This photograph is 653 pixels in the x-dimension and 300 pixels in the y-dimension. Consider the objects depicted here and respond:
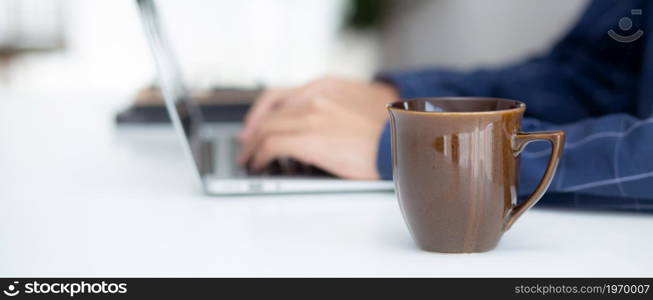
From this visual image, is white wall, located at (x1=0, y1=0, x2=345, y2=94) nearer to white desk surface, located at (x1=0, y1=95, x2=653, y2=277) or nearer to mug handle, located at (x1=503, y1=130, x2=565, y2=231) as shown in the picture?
white desk surface, located at (x1=0, y1=95, x2=653, y2=277)

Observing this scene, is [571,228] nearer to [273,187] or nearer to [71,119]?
[273,187]

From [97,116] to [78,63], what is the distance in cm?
393

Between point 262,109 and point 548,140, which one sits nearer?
point 548,140

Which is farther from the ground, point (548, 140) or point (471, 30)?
point (548, 140)

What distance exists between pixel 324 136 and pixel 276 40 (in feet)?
11.7

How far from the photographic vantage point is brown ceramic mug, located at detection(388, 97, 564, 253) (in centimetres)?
46

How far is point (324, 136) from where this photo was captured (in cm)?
73

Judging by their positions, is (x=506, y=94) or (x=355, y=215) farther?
(x=506, y=94)

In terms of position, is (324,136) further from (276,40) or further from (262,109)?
(276,40)

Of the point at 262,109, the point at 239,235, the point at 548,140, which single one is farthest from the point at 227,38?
the point at 548,140

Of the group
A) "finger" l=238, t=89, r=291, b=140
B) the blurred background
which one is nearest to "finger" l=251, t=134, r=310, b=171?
"finger" l=238, t=89, r=291, b=140

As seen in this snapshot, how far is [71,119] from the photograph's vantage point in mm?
1303

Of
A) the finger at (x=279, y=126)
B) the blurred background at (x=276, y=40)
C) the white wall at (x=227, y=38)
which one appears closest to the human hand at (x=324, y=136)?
the finger at (x=279, y=126)
